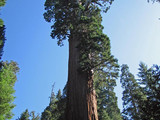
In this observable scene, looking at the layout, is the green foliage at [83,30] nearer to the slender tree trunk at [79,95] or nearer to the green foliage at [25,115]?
the slender tree trunk at [79,95]

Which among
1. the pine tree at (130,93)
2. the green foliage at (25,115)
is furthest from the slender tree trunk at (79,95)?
the green foliage at (25,115)

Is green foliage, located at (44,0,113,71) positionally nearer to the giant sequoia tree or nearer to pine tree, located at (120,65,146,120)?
the giant sequoia tree

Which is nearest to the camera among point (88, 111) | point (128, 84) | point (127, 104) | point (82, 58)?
point (88, 111)

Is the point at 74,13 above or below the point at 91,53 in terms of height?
above

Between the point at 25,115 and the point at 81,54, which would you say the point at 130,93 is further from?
the point at 25,115

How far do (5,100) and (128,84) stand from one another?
1740cm

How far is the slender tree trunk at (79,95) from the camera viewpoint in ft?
14.1

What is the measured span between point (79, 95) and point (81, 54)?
6.89ft

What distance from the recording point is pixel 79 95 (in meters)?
4.76

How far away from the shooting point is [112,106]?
80.6 ft

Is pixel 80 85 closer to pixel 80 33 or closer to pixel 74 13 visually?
pixel 80 33

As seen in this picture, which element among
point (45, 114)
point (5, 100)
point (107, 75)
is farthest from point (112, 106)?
point (107, 75)

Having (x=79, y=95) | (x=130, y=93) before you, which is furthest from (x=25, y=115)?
(x=79, y=95)

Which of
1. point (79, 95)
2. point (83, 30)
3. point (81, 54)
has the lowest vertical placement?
point (79, 95)
